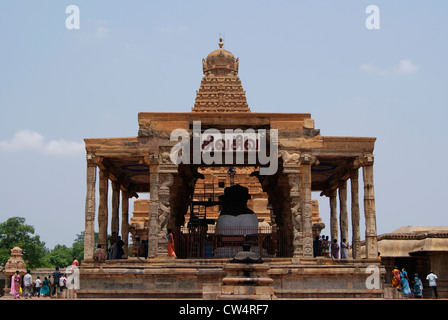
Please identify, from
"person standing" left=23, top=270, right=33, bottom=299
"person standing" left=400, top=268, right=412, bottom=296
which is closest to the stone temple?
"person standing" left=400, top=268, right=412, bottom=296

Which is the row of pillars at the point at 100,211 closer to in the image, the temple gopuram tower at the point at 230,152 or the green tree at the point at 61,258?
the temple gopuram tower at the point at 230,152

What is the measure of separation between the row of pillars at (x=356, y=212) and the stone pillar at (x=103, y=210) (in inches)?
419

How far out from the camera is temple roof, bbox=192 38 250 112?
144ft

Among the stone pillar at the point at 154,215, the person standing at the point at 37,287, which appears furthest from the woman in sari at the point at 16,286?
the stone pillar at the point at 154,215

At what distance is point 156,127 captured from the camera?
2223 cm

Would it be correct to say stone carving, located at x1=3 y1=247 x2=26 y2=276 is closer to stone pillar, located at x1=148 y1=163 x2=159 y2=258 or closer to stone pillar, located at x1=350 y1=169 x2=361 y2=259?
stone pillar, located at x1=148 y1=163 x2=159 y2=258

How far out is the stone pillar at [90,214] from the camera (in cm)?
2156

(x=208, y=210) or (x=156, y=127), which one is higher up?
(x=156, y=127)

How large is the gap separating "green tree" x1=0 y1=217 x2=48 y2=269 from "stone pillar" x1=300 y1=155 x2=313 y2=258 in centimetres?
3996

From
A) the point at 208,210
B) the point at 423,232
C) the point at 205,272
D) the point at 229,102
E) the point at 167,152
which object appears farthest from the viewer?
the point at 229,102

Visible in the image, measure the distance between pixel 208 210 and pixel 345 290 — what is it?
17.3 metres

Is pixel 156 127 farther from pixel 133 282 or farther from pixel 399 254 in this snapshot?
pixel 399 254
